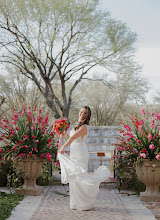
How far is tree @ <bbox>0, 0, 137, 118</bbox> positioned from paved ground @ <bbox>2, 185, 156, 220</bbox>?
36.0 feet

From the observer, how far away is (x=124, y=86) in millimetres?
18062

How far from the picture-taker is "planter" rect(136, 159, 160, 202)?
5684mm

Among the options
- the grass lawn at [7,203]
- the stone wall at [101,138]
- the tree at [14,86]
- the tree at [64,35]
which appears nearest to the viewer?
the grass lawn at [7,203]

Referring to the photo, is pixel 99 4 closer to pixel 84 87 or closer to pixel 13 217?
pixel 84 87

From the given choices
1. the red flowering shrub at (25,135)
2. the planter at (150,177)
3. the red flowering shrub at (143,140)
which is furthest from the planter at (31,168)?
the planter at (150,177)

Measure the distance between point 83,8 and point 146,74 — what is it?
5914 mm

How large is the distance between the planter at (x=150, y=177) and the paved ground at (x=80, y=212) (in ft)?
0.81

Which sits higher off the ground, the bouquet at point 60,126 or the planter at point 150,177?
the bouquet at point 60,126

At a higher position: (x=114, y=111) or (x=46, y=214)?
(x=114, y=111)

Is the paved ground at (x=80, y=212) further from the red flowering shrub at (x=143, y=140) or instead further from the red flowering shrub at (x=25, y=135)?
the red flowering shrub at (x=25, y=135)

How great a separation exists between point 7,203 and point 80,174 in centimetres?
136

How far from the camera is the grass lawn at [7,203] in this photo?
4.52 meters

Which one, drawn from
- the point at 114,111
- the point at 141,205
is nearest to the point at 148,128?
the point at 141,205

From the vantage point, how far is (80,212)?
15.8 ft
